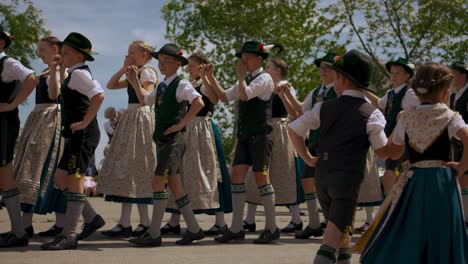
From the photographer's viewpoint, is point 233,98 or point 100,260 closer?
point 100,260

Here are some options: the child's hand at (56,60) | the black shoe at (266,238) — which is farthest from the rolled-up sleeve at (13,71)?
the black shoe at (266,238)

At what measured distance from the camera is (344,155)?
4.69 m

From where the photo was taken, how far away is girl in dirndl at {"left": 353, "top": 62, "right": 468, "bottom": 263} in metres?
4.50

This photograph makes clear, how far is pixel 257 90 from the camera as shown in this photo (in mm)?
7230

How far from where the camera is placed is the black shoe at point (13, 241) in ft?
21.8

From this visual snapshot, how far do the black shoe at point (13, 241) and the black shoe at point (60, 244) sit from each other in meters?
0.29

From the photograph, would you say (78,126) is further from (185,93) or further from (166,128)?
(185,93)

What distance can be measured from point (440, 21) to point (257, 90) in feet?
67.6

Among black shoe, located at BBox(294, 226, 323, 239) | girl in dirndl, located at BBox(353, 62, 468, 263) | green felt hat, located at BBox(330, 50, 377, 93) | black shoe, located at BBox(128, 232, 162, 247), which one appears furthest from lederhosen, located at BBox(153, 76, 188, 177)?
girl in dirndl, located at BBox(353, 62, 468, 263)

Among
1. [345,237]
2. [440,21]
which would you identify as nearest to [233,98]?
[345,237]

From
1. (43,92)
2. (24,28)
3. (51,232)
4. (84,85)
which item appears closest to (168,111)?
(84,85)

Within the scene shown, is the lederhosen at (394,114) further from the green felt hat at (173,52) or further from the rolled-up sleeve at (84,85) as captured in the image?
the rolled-up sleeve at (84,85)

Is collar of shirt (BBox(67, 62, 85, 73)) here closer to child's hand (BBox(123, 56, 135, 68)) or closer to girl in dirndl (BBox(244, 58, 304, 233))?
child's hand (BBox(123, 56, 135, 68))

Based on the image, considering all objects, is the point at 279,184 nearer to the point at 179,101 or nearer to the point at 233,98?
the point at 233,98
